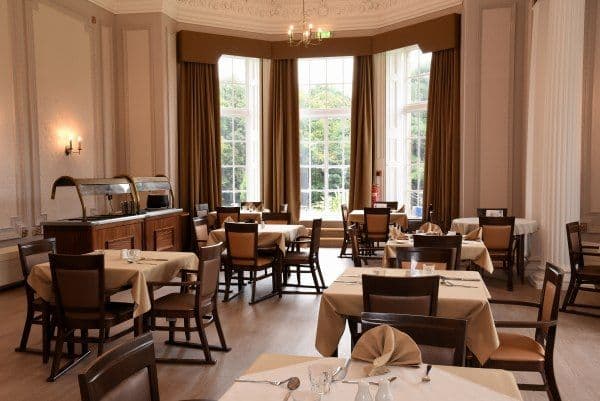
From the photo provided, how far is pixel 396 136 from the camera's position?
10.5 meters

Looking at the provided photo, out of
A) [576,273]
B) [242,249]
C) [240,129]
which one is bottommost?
[576,273]

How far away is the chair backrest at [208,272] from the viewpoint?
3.93 meters

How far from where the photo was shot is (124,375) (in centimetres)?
166

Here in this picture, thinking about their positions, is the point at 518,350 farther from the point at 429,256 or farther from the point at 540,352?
the point at 429,256

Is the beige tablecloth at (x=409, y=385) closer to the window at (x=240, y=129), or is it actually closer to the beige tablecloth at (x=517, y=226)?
the beige tablecloth at (x=517, y=226)

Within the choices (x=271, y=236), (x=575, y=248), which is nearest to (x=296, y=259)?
(x=271, y=236)

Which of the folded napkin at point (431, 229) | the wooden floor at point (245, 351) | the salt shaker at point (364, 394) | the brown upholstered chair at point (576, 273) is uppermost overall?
the salt shaker at point (364, 394)

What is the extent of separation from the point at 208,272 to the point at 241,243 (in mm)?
1768

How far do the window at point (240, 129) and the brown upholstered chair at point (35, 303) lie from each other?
20.7ft

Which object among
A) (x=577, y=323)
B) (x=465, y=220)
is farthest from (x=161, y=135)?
(x=577, y=323)

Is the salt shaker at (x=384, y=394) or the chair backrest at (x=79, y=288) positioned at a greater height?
the salt shaker at (x=384, y=394)

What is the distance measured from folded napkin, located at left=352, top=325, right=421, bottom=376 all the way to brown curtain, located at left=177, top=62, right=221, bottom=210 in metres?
8.16

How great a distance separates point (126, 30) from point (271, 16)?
2858mm

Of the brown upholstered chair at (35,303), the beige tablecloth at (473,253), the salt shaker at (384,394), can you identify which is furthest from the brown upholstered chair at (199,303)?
the salt shaker at (384,394)
